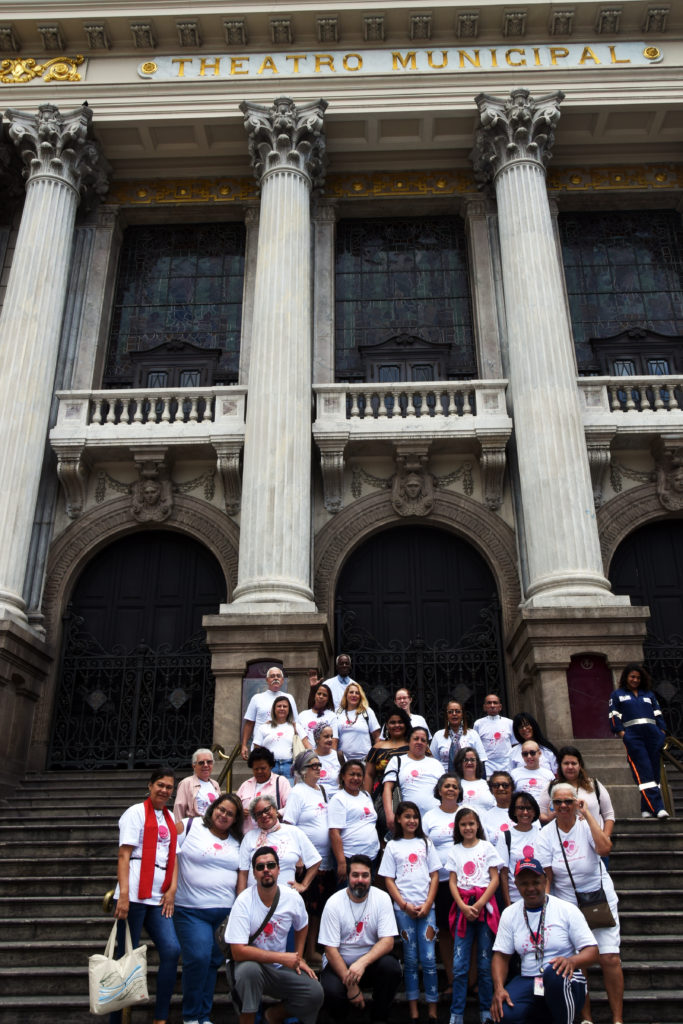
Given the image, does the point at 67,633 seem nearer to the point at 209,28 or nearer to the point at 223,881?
the point at 223,881

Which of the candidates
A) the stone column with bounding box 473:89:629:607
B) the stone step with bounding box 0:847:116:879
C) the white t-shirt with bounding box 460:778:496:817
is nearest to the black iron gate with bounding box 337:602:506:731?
the stone column with bounding box 473:89:629:607

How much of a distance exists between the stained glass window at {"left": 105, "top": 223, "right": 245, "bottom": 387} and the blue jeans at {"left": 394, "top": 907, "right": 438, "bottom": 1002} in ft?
40.6

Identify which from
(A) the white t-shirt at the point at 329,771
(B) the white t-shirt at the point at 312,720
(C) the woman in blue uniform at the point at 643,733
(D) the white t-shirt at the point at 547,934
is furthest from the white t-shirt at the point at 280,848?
(C) the woman in blue uniform at the point at 643,733

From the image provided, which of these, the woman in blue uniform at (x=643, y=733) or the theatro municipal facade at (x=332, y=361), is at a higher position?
the theatro municipal facade at (x=332, y=361)

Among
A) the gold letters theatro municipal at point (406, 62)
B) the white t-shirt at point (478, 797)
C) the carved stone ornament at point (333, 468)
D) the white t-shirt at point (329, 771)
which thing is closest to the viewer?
the white t-shirt at point (478, 797)

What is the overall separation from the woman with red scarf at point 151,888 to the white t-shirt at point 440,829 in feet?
6.62

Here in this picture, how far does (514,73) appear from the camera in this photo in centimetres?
1709

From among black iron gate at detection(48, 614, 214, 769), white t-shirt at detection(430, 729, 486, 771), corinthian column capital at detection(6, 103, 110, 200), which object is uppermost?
corinthian column capital at detection(6, 103, 110, 200)

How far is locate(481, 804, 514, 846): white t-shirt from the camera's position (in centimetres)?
701

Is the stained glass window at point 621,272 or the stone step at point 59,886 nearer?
the stone step at point 59,886

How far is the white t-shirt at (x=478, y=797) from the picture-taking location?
7.41 meters

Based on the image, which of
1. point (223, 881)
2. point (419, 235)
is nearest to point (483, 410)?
point (419, 235)

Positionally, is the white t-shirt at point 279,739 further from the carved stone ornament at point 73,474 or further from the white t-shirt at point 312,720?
the carved stone ornament at point 73,474

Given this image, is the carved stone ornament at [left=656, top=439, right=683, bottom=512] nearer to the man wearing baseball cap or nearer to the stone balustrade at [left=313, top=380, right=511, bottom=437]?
the stone balustrade at [left=313, top=380, right=511, bottom=437]
